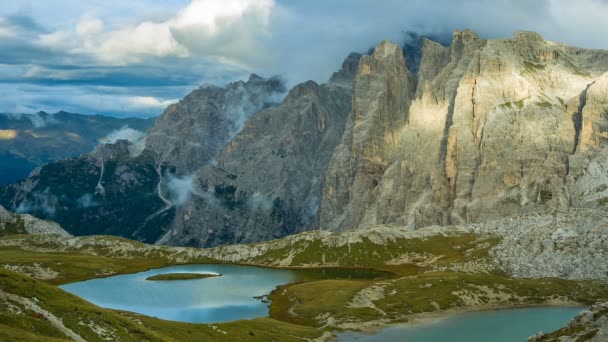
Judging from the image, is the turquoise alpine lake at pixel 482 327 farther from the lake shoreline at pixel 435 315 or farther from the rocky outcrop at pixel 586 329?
the rocky outcrop at pixel 586 329

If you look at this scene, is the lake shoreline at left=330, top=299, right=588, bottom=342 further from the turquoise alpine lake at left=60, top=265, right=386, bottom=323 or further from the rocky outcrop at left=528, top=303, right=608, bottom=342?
the rocky outcrop at left=528, top=303, right=608, bottom=342

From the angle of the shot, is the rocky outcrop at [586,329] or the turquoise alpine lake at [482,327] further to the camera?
the turquoise alpine lake at [482,327]

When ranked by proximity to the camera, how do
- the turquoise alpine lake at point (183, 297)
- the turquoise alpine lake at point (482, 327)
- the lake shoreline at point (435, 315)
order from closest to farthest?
the turquoise alpine lake at point (482, 327), the lake shoreline at point (435, 315), the turquoise alpine lake at point (183, 297)

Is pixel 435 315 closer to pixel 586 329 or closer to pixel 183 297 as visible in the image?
pixel 183 297

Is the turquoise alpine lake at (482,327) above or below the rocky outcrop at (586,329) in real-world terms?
below

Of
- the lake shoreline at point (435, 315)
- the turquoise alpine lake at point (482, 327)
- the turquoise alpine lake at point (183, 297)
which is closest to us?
the turquoise alpine lake at point (482, 327)

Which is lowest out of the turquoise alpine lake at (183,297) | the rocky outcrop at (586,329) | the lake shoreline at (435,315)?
the turquoise alpine lake at (183,297)

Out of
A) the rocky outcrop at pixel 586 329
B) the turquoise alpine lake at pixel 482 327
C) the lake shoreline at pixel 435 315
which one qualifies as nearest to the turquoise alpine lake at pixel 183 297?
the lake shoreline at pixel 435 315
